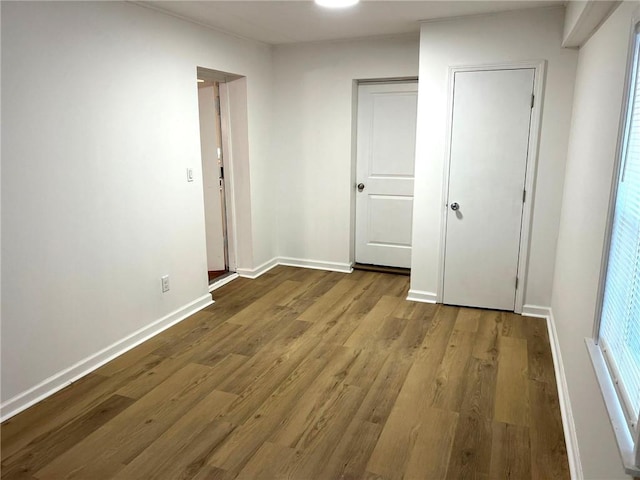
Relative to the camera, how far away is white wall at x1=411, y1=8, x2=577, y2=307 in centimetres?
338

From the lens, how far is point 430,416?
244 centimetres

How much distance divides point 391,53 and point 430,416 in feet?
10.9

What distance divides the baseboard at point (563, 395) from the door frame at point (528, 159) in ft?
0.52

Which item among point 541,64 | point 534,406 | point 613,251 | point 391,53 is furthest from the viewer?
point 391,53

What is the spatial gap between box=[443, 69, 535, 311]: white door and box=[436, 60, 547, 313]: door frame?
0.03 meters

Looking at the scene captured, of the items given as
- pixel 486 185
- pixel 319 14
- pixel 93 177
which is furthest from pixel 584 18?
pixel 93 177

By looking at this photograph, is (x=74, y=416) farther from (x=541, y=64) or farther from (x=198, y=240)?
(x=541, y=64)

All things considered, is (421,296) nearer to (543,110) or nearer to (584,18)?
(543,110)

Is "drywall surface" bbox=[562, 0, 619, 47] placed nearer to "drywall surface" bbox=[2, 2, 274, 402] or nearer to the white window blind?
the white window blind

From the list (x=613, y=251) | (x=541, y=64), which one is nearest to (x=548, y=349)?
(x=613, y=251)

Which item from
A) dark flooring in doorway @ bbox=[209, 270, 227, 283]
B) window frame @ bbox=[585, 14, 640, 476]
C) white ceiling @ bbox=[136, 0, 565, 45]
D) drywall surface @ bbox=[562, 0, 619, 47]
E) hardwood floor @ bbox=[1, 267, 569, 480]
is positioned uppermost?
white ceiling @ bbox=[136, 0, 565, 45]

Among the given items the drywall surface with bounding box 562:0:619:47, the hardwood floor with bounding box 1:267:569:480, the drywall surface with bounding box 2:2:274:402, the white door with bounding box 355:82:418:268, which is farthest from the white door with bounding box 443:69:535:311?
the drywall surface with bounding box 2:2:274:402

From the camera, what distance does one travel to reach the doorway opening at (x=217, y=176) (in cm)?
453

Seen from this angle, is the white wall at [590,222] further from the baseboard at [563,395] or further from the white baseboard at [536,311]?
the white baseboard at [536,311]
